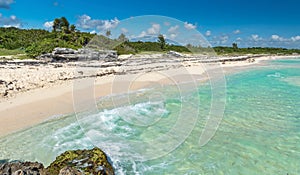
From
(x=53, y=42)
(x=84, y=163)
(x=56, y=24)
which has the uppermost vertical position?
(x=56, y=24)

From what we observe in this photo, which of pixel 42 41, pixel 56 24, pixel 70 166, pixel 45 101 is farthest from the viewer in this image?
pixel 56 24

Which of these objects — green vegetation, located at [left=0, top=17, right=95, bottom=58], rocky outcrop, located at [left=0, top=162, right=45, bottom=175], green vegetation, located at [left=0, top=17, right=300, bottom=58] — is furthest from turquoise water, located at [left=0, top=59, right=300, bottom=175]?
green vegetation, located at [left=0, top=17, right=95, bottom=58]

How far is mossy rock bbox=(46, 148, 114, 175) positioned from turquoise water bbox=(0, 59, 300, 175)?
49.2 inches

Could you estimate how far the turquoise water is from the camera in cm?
727

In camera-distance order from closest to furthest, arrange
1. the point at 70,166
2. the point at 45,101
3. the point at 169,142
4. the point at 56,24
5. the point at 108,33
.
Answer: the point at 70,166
the point at 108,33
the point at 169,142
the point at 45,101
the point at 56,24

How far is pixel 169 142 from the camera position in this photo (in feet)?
29.0

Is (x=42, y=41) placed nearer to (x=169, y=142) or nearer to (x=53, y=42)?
(x=53, y=42)

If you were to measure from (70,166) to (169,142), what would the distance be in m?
4.34

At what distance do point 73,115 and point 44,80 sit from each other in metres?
6.21

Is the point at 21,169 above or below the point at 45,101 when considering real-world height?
above

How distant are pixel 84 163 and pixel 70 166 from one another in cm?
30

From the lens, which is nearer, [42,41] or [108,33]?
[108,33]

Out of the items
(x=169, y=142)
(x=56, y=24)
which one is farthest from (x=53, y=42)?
(x=169, y=142)

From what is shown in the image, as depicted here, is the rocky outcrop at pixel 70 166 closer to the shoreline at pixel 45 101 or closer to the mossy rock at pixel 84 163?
the mossy rock at pixel 84 163
